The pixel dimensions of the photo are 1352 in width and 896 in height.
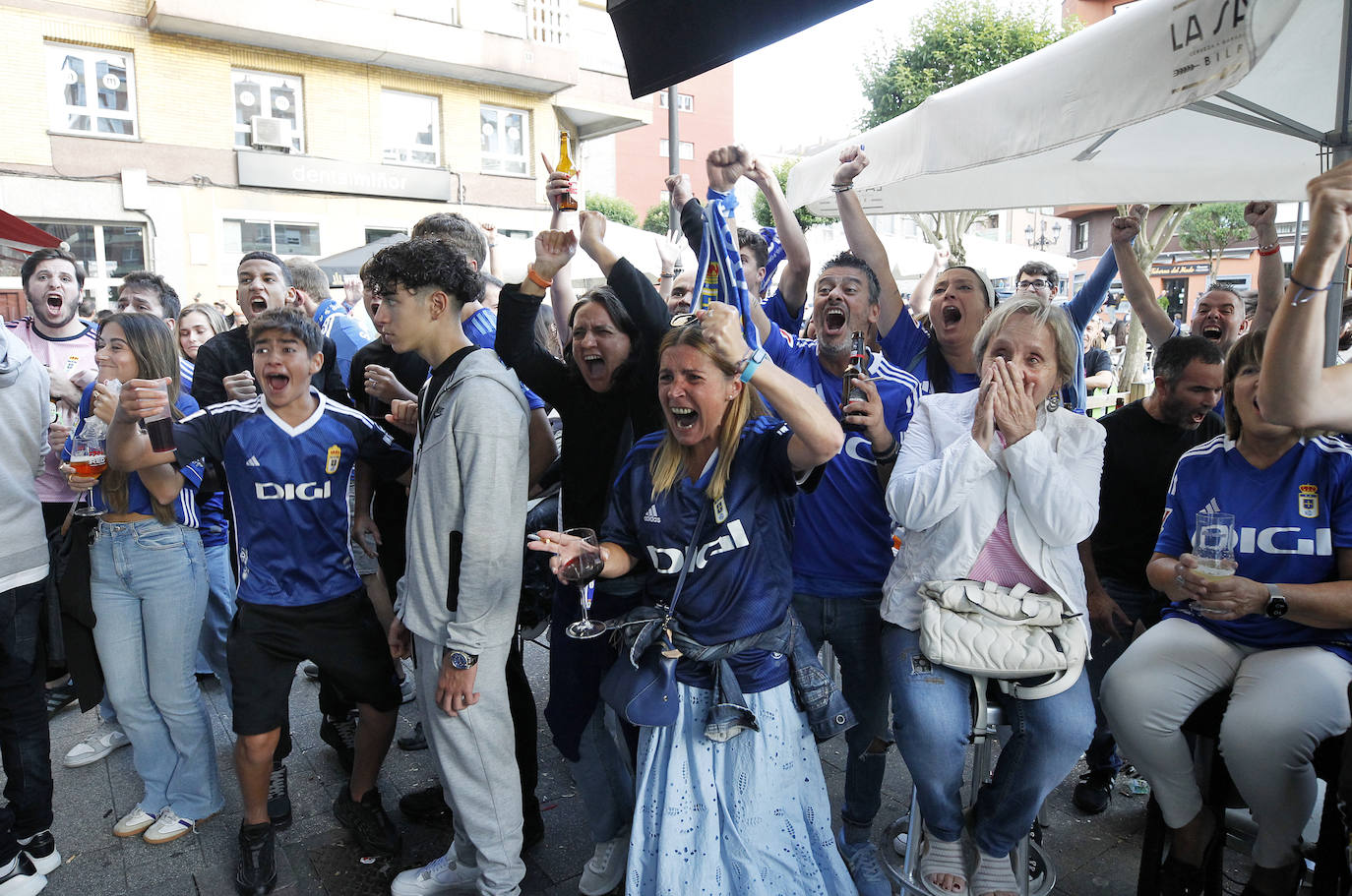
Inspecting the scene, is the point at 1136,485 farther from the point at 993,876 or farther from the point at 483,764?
the point at 483,764

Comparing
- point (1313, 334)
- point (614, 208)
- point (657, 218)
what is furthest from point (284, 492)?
point (657, 218)

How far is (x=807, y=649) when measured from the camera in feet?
8.39

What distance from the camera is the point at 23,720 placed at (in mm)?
3025

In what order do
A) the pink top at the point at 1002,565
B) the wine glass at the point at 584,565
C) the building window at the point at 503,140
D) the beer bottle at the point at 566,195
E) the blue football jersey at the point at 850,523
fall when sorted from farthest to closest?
the building window at the point at 503,140, the beer bottle at the point at 566,195, the blue football jersey at the point at 850,523, the pink top at the point at 1002,565, the wine glass at the point at 584,565

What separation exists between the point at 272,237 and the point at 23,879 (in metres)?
17.0

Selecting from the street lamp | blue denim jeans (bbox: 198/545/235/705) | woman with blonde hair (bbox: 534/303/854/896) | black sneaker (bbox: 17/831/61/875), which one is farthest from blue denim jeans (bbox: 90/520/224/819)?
the street lamp

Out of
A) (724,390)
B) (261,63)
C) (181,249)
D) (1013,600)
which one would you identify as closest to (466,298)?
(724,390)

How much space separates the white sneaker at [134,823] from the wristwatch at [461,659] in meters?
1.83

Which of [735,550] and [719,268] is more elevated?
[719,268]

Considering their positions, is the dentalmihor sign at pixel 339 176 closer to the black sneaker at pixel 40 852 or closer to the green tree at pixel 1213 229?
the black sneaker at pixel 40 852

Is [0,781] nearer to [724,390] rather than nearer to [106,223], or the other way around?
[724,390]

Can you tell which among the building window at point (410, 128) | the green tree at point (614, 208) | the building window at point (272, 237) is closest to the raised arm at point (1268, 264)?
the building window at point (272, 237)

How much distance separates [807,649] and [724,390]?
33.5 inches

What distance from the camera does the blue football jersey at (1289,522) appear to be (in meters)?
2.40
